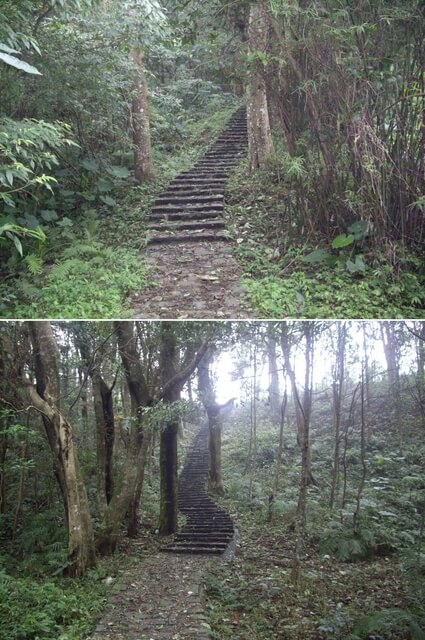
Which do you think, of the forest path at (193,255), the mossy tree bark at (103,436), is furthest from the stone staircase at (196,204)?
the mossy tree bark at (103,436)

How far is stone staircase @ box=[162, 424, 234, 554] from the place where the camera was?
278 inches

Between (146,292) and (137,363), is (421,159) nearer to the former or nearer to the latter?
(146,292)

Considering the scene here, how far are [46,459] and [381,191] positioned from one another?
536 cm

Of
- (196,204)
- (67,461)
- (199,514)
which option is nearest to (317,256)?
(196,204)

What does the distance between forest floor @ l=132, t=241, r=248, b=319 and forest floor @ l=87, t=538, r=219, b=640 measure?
8.17 ft

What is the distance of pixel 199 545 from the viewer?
23.2 feet

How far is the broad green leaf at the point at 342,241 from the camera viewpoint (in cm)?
538

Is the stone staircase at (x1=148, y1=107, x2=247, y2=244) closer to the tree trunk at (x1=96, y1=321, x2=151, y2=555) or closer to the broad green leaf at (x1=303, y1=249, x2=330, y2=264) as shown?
the broad green leaf at (x1=303, y1=249, x2=330, y2=264)

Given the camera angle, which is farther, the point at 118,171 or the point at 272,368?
the point at 118,171

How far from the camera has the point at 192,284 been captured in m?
5.58

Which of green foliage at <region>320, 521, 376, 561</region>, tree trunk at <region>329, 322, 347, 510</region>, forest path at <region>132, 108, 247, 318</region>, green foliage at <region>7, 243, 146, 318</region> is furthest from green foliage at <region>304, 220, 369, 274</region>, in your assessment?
A: green foliage at <region>320, 521, 376, 561</region>

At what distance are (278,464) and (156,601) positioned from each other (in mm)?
3103

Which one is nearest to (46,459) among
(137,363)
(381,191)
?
(137,363)

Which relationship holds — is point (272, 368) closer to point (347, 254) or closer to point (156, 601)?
point (347, 254)
